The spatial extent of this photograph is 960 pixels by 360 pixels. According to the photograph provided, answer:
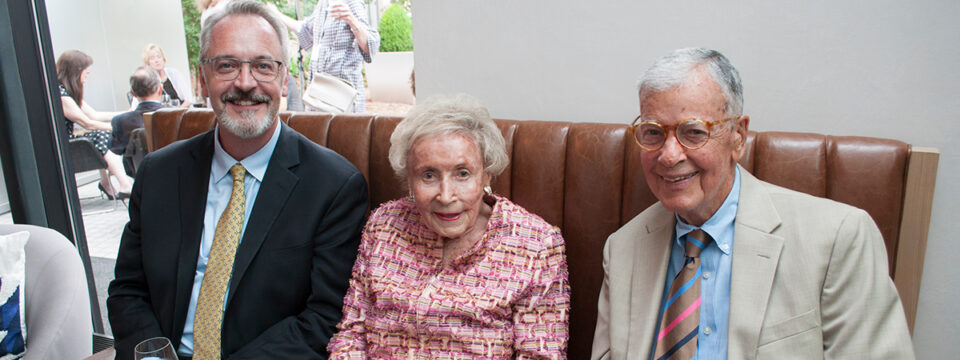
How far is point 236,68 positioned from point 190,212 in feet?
1.65

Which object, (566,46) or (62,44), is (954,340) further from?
(62,44)

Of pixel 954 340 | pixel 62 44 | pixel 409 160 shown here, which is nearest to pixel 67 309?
pixel 409 160

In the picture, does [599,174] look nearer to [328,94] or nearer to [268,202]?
[268,202]

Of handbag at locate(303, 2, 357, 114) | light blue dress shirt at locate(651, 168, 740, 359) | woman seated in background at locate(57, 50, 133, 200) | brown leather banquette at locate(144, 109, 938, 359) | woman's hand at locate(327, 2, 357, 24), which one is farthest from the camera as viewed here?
woman's hand at locate(327, 2, 357, 24)

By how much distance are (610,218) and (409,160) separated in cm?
68

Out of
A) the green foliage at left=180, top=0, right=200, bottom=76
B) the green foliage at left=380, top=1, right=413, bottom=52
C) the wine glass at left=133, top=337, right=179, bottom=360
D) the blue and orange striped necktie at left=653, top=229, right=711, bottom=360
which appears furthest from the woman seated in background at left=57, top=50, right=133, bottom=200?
the blue and orange striped necktie at left=653, top=229, right=711, bottom=360

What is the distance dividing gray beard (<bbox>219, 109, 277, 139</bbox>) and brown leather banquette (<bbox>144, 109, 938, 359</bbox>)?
44 centimetres

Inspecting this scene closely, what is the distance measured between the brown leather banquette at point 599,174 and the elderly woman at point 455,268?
0.20 metres

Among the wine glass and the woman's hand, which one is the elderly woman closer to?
the wine glass

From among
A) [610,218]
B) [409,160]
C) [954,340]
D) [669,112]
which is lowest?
[954,340]

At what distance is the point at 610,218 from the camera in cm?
173

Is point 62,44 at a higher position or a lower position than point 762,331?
higher

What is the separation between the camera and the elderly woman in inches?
59.4

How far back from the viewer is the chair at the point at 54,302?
176 cm
